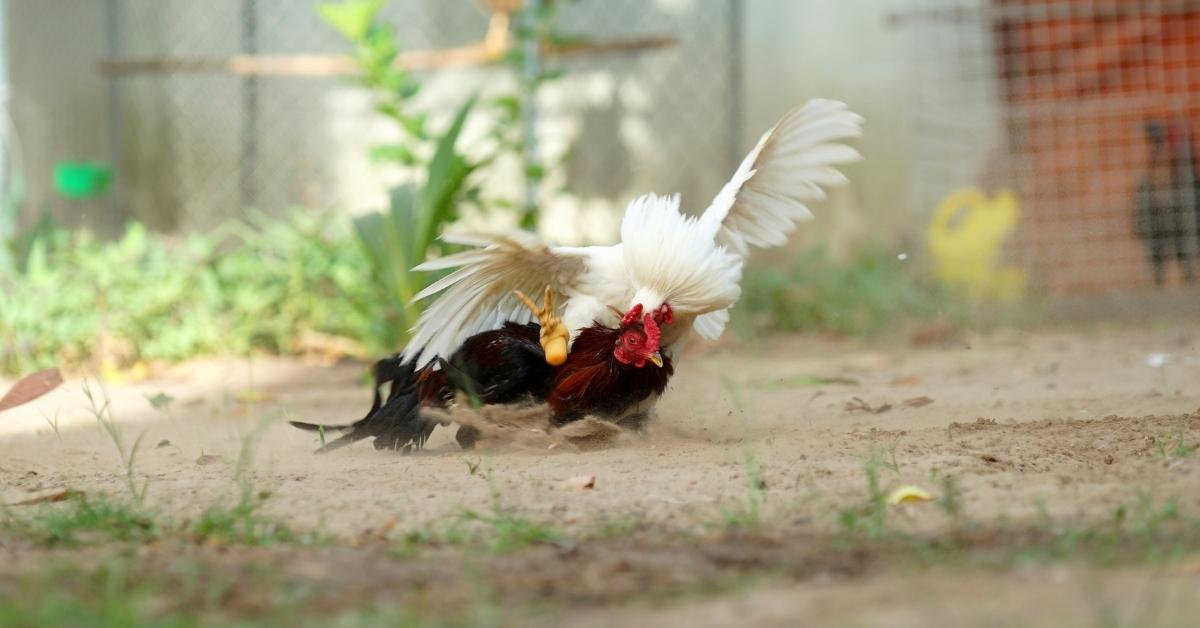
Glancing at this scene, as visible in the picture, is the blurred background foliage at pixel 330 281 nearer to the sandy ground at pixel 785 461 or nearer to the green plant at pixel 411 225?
the green plant at pixel 411 225

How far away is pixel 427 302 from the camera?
5410mm

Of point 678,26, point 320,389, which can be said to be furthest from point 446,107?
point 320,389

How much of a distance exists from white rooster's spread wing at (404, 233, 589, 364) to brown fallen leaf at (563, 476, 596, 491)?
0.77m

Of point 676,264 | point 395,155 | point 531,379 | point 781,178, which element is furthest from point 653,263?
point 395,155

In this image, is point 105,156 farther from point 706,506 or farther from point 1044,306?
point 706,506

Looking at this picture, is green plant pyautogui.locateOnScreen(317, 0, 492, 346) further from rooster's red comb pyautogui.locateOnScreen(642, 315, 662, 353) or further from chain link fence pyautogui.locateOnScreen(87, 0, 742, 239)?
chain link fence pyautogui.locateOnScreen(87, 0, 742, 239)

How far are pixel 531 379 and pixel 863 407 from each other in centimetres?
123

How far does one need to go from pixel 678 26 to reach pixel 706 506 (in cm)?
609

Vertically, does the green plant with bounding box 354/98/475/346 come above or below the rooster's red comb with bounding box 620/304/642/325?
above

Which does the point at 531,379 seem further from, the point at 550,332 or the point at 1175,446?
the point at 1175,446

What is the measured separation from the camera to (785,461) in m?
3.17

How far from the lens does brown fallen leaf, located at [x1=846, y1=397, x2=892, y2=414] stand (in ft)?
13.8

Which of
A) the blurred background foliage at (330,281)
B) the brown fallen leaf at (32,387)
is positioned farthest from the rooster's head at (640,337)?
the blurred background foliage at (330,281)

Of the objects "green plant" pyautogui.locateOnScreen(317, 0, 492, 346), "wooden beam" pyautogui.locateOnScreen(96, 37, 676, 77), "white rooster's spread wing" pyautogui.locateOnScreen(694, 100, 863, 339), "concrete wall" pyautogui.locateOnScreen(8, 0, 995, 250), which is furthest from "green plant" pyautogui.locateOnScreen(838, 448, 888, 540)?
"concrete wall" pyautogui.locateOnScreen(8, 0, 995, 250)
